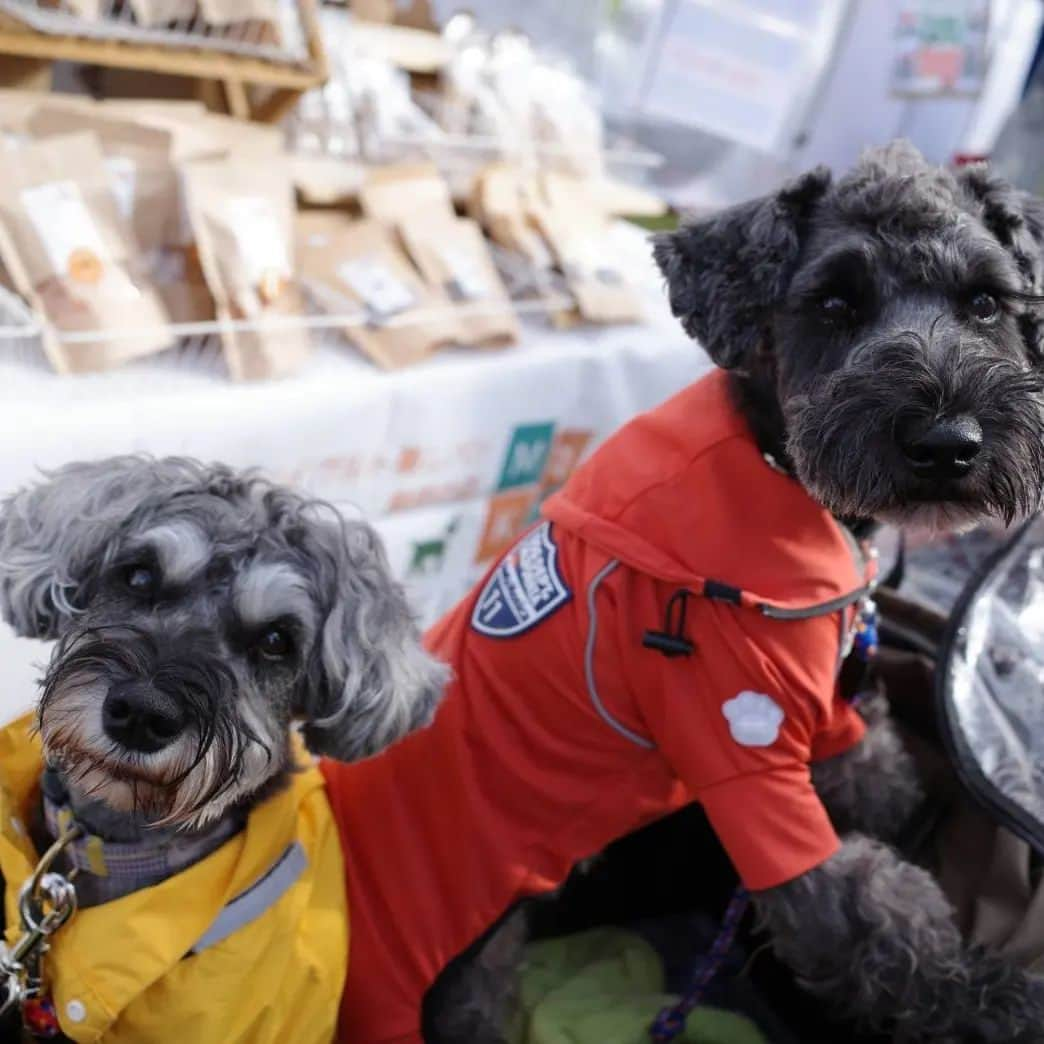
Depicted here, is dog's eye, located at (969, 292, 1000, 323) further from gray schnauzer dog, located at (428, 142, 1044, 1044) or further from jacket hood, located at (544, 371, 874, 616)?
jacket hood, located at (544, 371, 874, 616)

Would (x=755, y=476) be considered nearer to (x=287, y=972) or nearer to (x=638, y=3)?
(x=287, y=972)

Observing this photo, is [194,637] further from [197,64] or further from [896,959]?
[197,64]

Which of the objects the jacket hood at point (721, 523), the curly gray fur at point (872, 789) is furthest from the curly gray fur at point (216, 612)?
the curly gray fur at point (872, 789)

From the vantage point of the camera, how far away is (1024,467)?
1614 mm

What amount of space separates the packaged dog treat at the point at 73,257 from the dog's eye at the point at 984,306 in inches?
66.2

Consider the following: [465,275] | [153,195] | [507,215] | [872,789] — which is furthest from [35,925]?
[507,215]

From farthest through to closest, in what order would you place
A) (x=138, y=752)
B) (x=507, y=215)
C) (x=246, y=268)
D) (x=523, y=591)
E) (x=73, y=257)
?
1. (x=507, y=215)
2. (x=246, y=268)
3. (x=73, y=257)
4. (x=523, y=591)
5. (x=138, y=752)

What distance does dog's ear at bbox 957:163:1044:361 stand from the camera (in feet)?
5.84

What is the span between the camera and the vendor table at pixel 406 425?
87.3 inches

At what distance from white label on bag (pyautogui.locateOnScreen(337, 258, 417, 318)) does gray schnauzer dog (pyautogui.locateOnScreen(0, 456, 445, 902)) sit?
1.15 metres

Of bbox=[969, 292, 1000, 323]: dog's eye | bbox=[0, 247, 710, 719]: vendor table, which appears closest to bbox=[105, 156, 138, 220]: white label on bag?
bbox=[0, 247, 710, 719]: vendor table

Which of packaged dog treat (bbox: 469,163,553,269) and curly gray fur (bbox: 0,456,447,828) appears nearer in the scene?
curly gray fur (bbox: 0,456,447,828)

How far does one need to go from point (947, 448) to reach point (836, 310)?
0.35m

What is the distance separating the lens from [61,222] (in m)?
2.38
